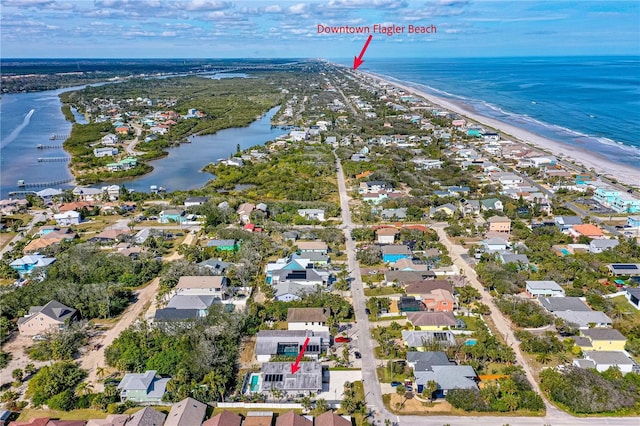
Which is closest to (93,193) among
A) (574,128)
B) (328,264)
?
(328,264)

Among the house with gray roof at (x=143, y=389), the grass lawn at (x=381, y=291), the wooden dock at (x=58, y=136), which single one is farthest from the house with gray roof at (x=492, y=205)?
the wooden dock at (x=58, y=136)

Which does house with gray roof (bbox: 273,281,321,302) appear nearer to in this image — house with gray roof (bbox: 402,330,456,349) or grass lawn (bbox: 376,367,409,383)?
house with gray roof (bbox: 402,330,456,349)

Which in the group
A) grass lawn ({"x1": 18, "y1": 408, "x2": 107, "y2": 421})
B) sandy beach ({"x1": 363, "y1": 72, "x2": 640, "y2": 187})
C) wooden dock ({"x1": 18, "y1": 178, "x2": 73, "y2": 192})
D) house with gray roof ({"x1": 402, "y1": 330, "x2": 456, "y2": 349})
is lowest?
sandy beach ({"x1": 363, "y1": 72, "x2": 640, "y2": 187})

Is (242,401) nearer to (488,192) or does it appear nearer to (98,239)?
(98,239)

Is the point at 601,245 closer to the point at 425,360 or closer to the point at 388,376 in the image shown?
the point at 425,360

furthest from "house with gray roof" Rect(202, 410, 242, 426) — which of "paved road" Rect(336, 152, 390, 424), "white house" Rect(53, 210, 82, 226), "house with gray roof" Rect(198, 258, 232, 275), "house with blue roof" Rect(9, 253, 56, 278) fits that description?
"white house" Rect(53, 210, 82, 226)
